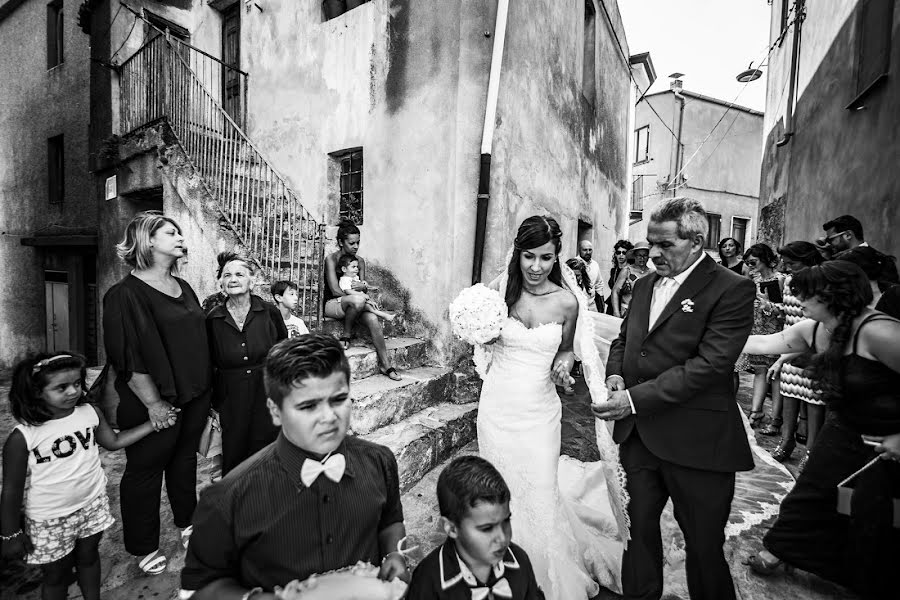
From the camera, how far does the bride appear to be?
2.89 m

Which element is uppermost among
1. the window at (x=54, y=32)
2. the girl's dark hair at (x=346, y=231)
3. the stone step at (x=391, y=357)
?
the window at (x=54, y=32)

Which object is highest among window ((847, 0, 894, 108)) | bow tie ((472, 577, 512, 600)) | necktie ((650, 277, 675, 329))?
window ((847, 0, 894, 108))

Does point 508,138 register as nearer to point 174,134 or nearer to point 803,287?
point 803,287

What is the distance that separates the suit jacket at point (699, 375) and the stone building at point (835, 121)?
3951 mm

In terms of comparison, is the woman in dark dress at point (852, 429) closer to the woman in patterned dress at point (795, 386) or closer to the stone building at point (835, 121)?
the woman in patterned dress at point (795, 386)

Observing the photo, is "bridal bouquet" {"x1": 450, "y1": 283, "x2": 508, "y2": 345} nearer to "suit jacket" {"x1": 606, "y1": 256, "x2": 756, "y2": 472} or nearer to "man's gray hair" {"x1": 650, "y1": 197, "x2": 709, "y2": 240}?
"suit jacket" {"x1": 606, "y1": 256, "x2": 756, "y2": 472}

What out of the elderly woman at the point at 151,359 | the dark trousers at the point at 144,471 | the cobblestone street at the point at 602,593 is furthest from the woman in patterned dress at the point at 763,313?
the dark trousers at the point at 144,471

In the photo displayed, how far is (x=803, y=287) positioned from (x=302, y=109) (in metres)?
7.17

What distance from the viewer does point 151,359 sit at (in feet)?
9.46

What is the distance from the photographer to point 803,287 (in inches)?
104

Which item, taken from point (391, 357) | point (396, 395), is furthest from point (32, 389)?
point (391, 357)

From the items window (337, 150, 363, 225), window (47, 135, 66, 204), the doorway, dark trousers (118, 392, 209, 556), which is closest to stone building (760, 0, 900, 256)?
window (337, 150, 363, 225)

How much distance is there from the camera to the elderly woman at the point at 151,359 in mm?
2824

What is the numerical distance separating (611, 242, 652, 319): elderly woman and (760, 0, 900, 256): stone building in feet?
8.85
